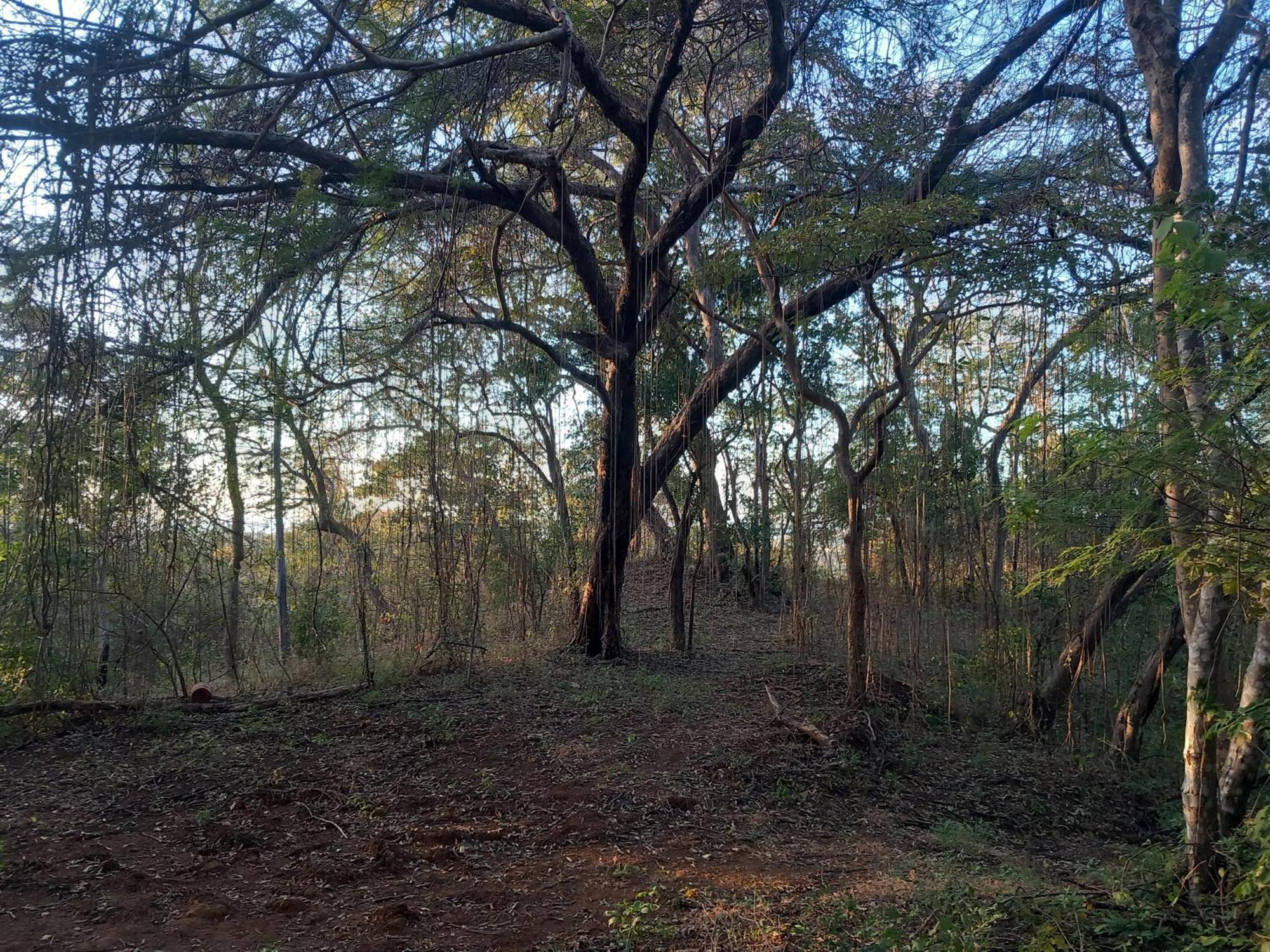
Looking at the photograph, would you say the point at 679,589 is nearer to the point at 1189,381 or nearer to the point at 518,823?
the point at 518,823

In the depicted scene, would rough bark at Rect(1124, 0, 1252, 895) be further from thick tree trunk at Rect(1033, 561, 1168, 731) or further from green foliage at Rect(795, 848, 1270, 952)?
thick tree trunk at Rect(1033, 561, 1168, 731)

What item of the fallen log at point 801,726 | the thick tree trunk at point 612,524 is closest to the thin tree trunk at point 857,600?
the fallen log at point 801,726

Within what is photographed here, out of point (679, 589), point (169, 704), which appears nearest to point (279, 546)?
point (169, 704)

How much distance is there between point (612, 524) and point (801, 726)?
7.81 ft

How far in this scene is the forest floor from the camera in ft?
9.43

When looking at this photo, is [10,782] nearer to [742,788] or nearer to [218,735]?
[218,735]

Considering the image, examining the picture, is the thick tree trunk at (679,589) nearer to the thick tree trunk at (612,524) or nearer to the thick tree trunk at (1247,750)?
the thick tree trunk at (612,524)

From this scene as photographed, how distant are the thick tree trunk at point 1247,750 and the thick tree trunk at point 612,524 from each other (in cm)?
474

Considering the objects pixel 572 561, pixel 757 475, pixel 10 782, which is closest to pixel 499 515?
pixel 572 561

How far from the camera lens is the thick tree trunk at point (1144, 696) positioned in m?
5.44

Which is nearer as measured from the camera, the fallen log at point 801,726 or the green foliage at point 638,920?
the green foliage at point 638,920

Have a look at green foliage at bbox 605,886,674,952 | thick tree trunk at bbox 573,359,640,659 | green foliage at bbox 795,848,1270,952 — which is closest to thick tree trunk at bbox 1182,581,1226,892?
green foliage at bbox 795,848,1270,952

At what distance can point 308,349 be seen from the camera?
4527 mm

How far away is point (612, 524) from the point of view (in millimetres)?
6863
